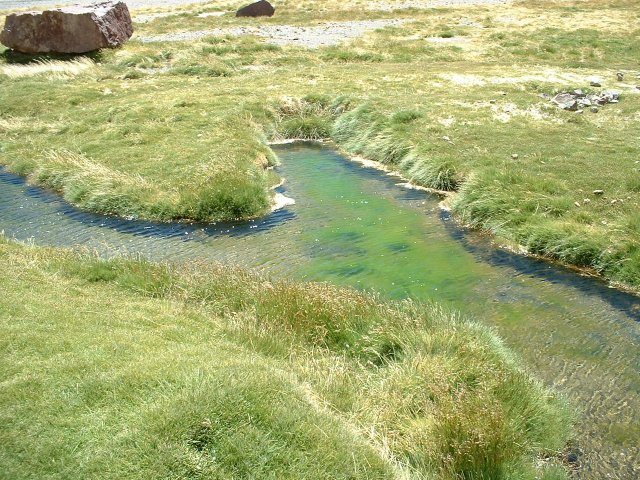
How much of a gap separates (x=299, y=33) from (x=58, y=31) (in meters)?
19.1

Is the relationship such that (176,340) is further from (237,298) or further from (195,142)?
(195,142)

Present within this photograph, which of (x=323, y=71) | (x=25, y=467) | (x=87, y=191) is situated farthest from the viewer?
(x=323, y=71)

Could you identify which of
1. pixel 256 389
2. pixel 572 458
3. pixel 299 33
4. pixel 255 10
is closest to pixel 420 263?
pixel 572 458

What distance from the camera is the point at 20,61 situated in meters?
Result: 44.0

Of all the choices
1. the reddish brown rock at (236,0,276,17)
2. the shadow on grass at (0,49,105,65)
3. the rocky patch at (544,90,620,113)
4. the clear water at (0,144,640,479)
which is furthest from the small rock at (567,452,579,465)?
the reddish brown rock at (236,0,276,17)

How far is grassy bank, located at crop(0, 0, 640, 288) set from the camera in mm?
19672

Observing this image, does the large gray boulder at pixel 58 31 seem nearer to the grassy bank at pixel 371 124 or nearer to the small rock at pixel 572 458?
the grassy bank at pixel 371 124

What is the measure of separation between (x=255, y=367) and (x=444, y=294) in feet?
21.7

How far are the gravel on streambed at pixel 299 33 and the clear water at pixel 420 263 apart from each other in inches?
1086

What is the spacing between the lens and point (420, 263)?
16.9 m

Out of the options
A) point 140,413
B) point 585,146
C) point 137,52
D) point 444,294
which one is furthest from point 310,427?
point 137,52

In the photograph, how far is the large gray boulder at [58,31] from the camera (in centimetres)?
4366

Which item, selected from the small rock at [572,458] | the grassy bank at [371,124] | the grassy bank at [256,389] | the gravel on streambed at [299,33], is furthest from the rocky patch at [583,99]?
the gravel on streambed at [299,33]

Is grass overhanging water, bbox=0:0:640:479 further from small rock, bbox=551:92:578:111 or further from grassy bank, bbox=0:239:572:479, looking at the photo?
small rock, bbox=551:92:578:111
